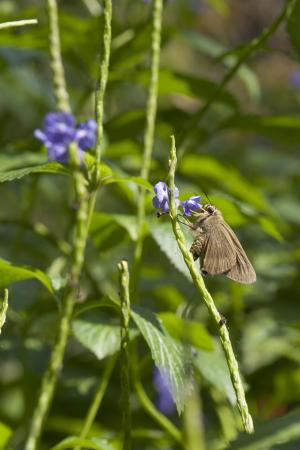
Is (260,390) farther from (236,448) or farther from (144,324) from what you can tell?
(236,448)

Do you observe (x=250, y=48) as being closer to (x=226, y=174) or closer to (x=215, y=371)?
(x=226, y=174)

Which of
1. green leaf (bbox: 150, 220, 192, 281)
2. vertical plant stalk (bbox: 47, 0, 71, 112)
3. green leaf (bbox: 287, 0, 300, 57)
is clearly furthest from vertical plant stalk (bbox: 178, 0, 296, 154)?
vertical plant stalk (bbox: 47, 0, 71, 112)

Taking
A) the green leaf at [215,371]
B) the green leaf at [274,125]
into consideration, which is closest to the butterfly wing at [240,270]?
the green leaf at [215,371]

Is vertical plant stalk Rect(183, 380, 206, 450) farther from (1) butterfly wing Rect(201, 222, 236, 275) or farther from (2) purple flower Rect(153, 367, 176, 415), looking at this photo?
(1) butterfly wing Rect(201, 222, 236, 275)

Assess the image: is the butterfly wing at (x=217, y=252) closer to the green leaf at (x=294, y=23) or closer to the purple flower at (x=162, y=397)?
the green leaf at (x=294, y=23)

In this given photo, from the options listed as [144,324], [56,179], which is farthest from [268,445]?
[56,179]

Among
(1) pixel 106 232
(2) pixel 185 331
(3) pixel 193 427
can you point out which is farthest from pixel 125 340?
(3) pixel 193 427
